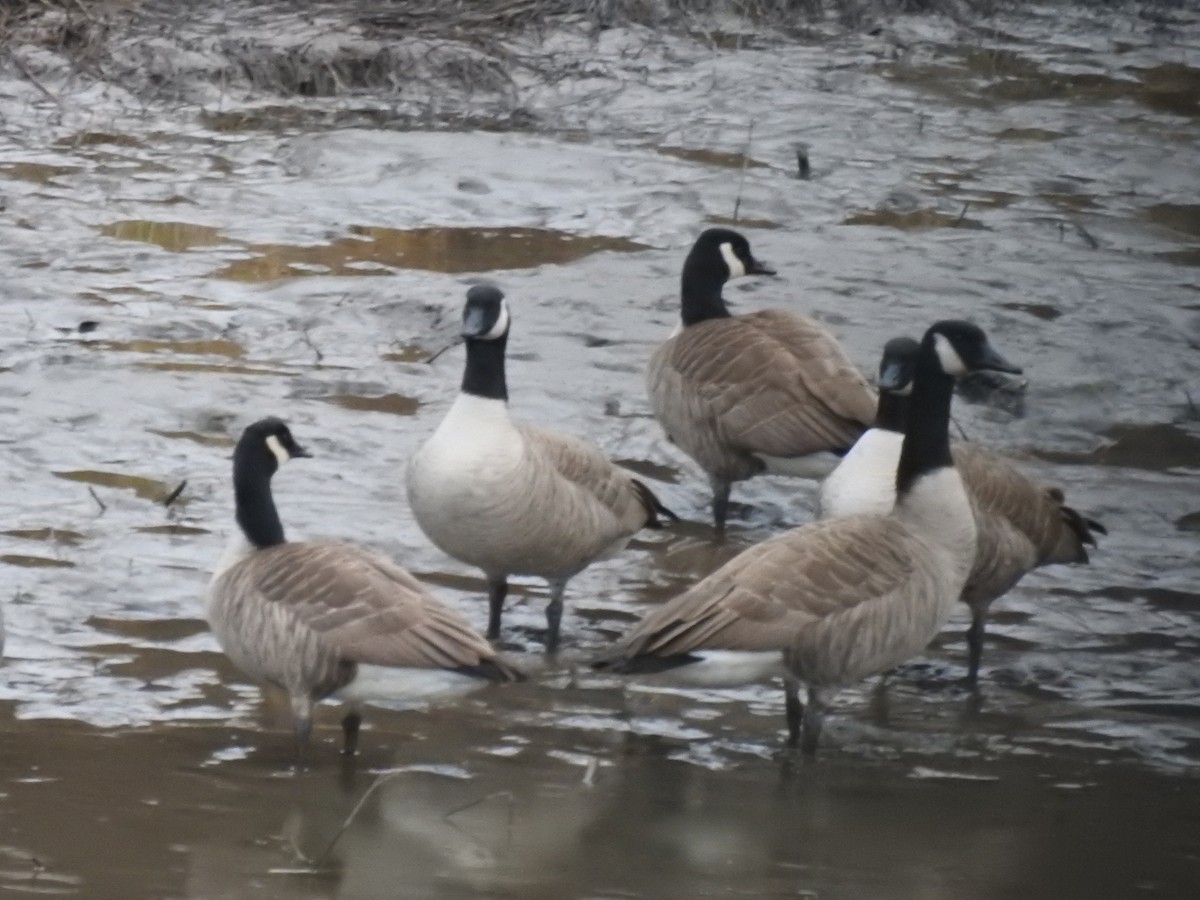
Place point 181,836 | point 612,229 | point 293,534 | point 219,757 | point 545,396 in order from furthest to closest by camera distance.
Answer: point 612,229
point 545,396
point 293,534
point 219,757
point 181,836

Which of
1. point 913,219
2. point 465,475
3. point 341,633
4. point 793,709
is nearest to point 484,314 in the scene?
point 465,475

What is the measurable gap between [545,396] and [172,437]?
1.95 m

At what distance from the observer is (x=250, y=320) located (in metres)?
11.7

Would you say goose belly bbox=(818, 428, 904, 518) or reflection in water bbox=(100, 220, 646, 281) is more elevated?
reflection in water bbox=(100, 220, 646, 281)

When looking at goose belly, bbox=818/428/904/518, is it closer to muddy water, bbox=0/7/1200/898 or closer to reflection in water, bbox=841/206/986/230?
muddy water, bbox=0/7/1200/898

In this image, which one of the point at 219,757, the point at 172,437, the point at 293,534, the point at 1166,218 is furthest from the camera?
the point at 1166,218

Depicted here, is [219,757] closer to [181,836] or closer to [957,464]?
[181,836]

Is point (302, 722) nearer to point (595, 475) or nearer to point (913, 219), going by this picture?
point (595, 475)

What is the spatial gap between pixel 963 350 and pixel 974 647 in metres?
1.11

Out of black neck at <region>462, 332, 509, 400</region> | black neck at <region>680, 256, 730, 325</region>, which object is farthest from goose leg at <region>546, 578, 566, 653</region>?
black neck at <region>680, 256, 730, 325</region>

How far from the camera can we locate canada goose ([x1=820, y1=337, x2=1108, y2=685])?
8289mm

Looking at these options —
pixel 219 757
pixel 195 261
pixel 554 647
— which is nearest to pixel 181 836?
pixel 219 757

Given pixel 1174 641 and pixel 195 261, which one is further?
pixel 195 261

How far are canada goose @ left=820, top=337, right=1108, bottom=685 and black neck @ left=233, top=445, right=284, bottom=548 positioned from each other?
2164 mm
